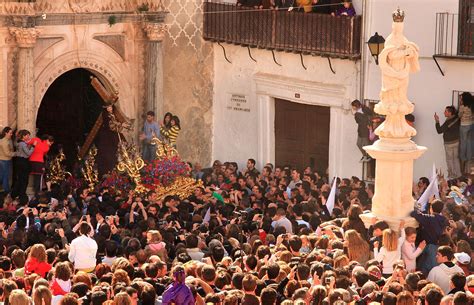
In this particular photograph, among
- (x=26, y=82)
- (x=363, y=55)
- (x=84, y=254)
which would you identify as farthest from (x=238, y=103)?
(x=84, y=254)

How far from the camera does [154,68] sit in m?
29.4

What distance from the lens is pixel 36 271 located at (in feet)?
57.2

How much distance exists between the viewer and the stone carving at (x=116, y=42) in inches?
1142

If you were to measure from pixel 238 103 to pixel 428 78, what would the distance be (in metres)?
5.17

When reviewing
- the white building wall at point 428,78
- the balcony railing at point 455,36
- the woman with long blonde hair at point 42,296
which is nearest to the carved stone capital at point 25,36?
the white building wall at point 428,78

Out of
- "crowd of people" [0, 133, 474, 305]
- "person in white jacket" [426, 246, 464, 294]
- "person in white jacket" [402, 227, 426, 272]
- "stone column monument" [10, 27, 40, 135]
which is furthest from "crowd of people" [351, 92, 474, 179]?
"person in white jacket" [426, 246, 464, 294]

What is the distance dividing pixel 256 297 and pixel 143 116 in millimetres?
15124

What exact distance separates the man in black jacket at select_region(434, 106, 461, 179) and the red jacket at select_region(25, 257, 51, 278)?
10236 millimetres

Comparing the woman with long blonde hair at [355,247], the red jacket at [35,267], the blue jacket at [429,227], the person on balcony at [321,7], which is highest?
the person on balcony at [321,7]

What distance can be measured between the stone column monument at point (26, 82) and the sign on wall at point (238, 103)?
15.5 feet

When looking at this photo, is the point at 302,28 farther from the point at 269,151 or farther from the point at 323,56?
the point at 269,151

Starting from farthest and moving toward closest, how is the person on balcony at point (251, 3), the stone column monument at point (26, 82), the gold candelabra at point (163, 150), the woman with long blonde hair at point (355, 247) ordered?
the person on balcony at point (251, 3)
the gold candelabra at point (163, 150)
the stone column monument at point (26, 82)
the woman with long blonde hair at point (355, 247)

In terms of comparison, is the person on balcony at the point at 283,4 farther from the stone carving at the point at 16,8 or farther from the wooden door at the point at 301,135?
the stone carving at the point at 16,8

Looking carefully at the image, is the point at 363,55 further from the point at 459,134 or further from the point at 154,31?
the point at 154,31
